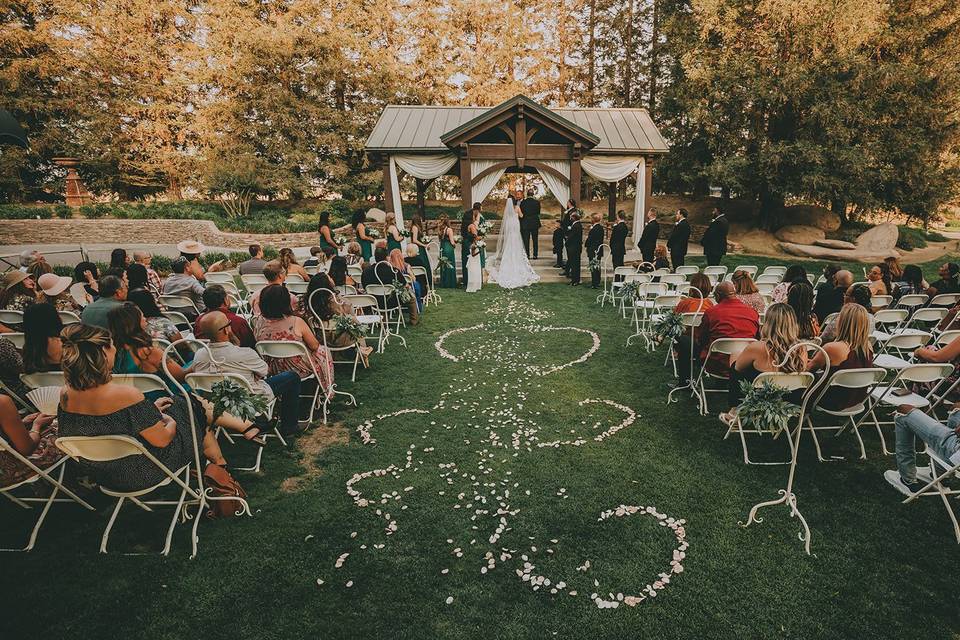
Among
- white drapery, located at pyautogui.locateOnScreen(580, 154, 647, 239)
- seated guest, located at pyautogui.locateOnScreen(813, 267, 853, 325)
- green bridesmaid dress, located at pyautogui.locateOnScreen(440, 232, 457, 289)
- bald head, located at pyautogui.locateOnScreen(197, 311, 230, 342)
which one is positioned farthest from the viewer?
white drapery, located at pyautogui.locateOnScreen(580, 154, 647, 239)

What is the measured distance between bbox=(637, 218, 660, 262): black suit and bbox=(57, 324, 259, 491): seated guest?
425 inches

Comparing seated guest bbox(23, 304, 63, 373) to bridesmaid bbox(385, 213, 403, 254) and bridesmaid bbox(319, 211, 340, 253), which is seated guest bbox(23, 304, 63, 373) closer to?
bridesmaid bbox(319, 211, 340, 253)

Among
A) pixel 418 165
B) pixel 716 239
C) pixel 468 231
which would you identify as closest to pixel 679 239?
pixel 716 239

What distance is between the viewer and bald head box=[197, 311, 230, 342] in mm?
4105

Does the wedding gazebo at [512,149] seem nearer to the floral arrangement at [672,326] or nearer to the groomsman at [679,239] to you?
the groomsman at [679,239]

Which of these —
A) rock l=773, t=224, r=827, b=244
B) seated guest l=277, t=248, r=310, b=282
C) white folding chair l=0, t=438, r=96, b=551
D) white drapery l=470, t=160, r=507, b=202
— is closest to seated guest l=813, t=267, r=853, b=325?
seated guest l=277, t=248, r=310, b=282

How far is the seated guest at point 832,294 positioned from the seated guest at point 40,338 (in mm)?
8704

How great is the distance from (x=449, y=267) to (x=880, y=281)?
857 cm

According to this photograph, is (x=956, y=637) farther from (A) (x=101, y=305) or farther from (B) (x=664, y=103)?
(B) (x=664, y=103)

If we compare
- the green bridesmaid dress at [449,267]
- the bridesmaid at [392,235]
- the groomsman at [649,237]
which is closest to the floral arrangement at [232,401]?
the bridesmaid at [392,235]

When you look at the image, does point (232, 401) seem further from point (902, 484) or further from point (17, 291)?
point (902, 484)

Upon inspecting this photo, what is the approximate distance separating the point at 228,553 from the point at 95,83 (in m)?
29.7

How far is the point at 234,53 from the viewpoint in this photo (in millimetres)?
23297

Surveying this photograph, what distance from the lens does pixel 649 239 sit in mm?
11852
